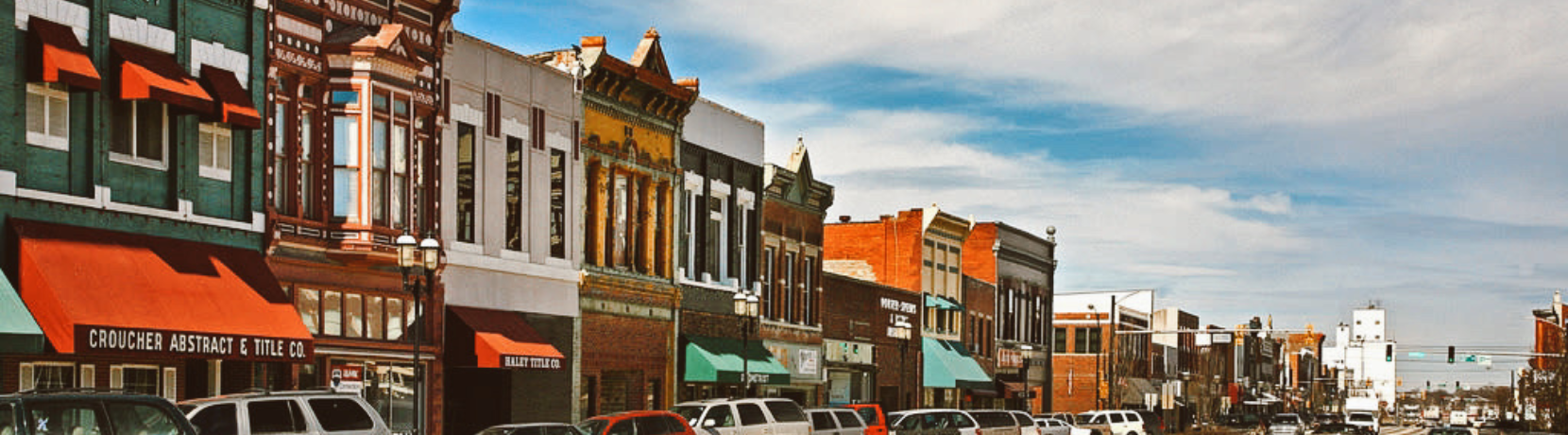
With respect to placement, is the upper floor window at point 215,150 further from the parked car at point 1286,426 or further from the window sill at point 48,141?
the parked car at point 1286,426

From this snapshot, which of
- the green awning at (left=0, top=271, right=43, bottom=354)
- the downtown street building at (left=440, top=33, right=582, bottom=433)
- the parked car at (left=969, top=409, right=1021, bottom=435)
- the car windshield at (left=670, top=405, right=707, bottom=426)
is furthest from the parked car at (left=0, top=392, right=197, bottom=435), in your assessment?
the parked car at (left=969, top=409, right=1021, bottom=435)

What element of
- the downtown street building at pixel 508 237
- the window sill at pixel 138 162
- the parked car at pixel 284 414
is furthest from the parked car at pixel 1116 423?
the parked car at pixel 284 414

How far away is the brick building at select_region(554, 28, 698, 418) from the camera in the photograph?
39.2m

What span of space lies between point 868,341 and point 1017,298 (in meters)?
18.8

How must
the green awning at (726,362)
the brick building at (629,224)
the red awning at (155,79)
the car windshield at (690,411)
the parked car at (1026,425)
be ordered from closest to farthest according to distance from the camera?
the red awning at (155,79), the car windshield at (690,411), the brick building at (629,224), the green awning at (726,362), the parked car at (1026,425)

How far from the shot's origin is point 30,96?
24.2 m

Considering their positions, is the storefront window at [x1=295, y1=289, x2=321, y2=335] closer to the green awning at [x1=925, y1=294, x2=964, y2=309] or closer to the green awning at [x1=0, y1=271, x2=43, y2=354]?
the green awning at [x1=0, y1=271, x2=43, y2=354]

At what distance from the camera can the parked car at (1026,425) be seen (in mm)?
46469

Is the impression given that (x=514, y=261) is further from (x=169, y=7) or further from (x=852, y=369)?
(x=852, y=369)

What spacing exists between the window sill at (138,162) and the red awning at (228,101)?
1.05 metres

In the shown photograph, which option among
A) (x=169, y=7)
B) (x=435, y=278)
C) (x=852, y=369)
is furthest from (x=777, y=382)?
(x=169, y=7)

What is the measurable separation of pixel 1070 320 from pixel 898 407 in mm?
34468

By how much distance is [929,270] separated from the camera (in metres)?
64.6

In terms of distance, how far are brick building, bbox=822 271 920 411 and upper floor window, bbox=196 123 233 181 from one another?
87.7 feet
